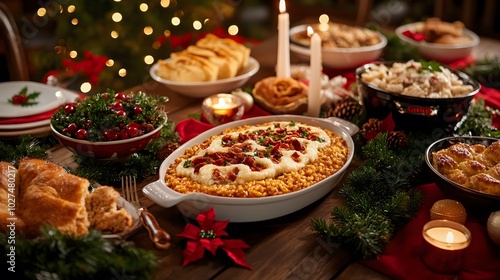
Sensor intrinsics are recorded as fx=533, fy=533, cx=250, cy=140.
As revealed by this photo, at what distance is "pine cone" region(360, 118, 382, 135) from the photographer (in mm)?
2102

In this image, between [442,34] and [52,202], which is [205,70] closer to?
[52,202]

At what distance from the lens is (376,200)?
5.65 feet

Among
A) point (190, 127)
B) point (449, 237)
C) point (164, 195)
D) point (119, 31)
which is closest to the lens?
point (449, 237)

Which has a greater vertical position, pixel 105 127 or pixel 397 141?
pixel 105 127

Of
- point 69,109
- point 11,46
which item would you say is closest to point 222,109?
point 69,109

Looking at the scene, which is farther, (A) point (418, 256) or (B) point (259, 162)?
(B) point (259, 162)

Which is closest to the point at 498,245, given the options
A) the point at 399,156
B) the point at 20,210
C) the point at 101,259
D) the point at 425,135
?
the point at 399,156

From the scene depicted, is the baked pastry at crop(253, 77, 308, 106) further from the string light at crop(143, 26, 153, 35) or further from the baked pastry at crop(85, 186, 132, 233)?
the string light at crop(143, 26, 153, 35)

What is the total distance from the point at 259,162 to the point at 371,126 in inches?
24.2

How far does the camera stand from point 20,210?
57.7 inches

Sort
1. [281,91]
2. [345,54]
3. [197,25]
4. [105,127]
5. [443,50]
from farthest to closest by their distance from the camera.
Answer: [197,25]
[443,50]
[345,54]
[281,91]
[105,127]

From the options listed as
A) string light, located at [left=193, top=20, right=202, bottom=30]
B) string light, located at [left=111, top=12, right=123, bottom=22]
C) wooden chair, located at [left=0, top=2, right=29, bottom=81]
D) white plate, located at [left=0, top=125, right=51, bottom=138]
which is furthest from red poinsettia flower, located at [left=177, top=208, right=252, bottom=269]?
string light, located at [left=111, top=12, right=123, bottom=22]

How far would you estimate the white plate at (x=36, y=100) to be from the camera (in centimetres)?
212

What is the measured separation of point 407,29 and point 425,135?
141 cm
